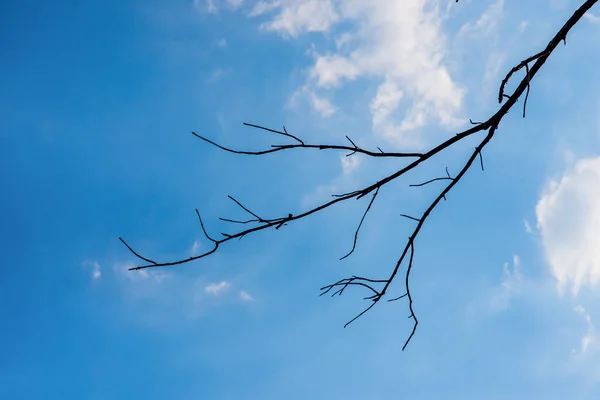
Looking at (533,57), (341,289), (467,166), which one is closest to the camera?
(533,57)

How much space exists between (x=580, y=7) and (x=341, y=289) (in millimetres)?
2438

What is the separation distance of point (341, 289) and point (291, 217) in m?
1.01

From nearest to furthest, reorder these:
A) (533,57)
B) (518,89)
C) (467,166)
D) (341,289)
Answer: (533,57)
(518,89)
(467,166)
(341,289)

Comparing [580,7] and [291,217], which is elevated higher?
[580,7]

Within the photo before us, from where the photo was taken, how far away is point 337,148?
122 inches

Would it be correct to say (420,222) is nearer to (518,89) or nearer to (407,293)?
(407,293)

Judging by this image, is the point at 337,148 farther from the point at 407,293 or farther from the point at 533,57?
the point at 407,293

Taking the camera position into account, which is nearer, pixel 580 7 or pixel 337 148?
pixel 580 7

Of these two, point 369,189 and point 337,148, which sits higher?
point 337,148

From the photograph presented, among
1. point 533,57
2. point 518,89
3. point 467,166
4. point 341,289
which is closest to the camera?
point 533,57

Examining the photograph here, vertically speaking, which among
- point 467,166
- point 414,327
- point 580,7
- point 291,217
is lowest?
point 414,327

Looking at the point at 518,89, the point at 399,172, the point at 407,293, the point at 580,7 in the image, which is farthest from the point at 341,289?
the point at 580,7

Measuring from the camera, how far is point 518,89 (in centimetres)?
297

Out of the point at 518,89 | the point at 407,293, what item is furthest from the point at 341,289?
the point at 518,89
